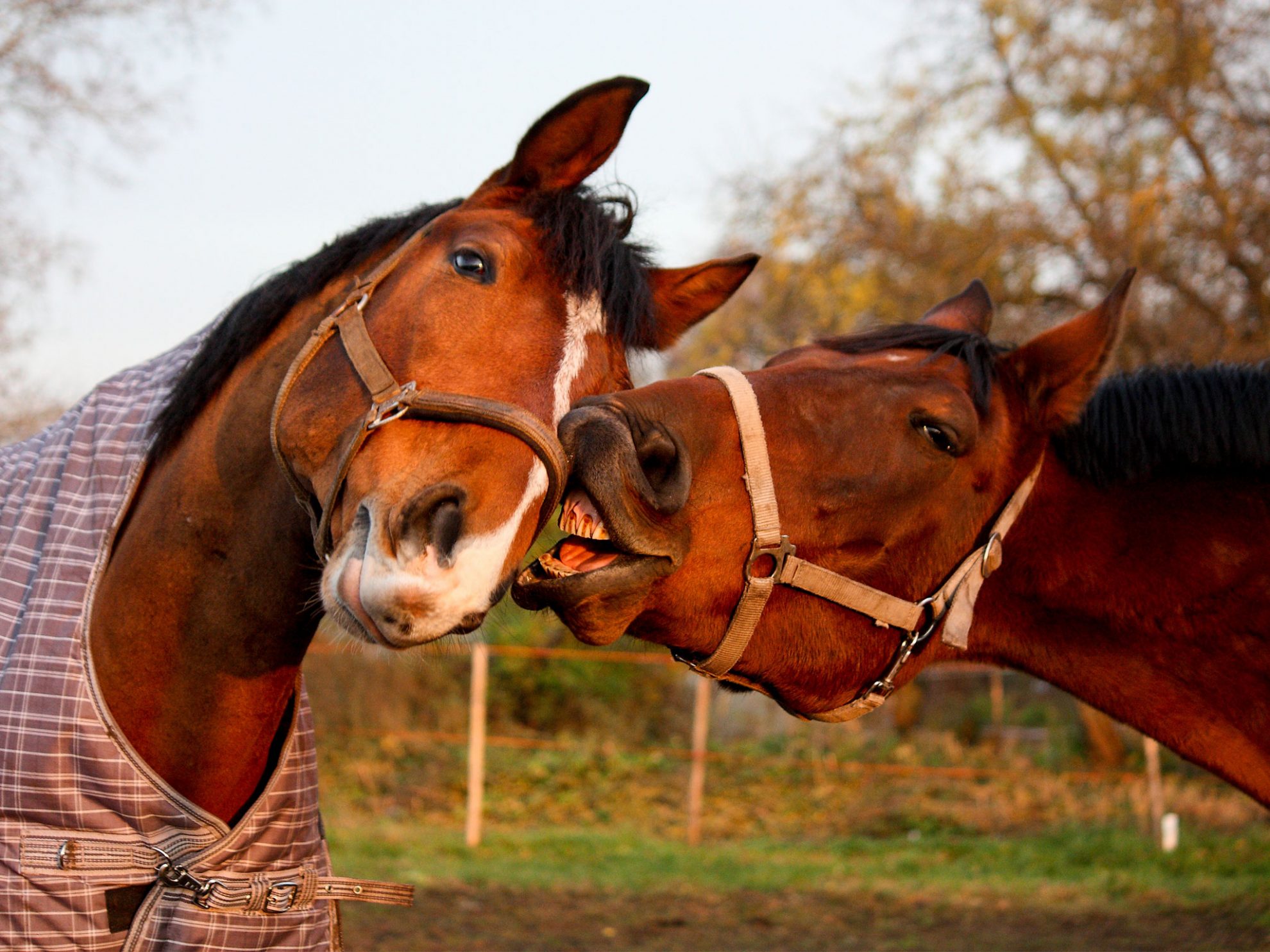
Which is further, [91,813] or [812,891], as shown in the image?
[812,891]

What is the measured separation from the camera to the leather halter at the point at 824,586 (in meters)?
2.14

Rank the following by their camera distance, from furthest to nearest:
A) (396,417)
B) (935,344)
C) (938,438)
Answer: (935,344) < (938,438) < (396,417)

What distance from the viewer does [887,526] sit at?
224 cm

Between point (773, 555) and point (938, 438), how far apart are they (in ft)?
1.48

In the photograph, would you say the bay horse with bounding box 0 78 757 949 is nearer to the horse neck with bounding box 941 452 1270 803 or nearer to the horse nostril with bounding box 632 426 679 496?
the horse nostril with bounding box 632 426 679 496

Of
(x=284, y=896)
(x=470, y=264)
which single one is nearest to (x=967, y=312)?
(x=470, y=264)

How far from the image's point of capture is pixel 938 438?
7.45ft

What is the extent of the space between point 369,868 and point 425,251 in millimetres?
6601

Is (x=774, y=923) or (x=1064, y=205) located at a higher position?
(x=1064, y=205)

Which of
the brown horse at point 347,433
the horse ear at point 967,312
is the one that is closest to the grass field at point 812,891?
the brown horse at point 347,433

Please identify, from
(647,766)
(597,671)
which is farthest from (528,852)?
(597,671)

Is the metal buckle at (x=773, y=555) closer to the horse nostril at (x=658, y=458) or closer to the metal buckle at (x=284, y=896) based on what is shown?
the horse nostril at (x=658, y=458)

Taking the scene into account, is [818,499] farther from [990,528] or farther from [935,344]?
[935,344]

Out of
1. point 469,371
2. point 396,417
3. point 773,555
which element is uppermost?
point 469,371
